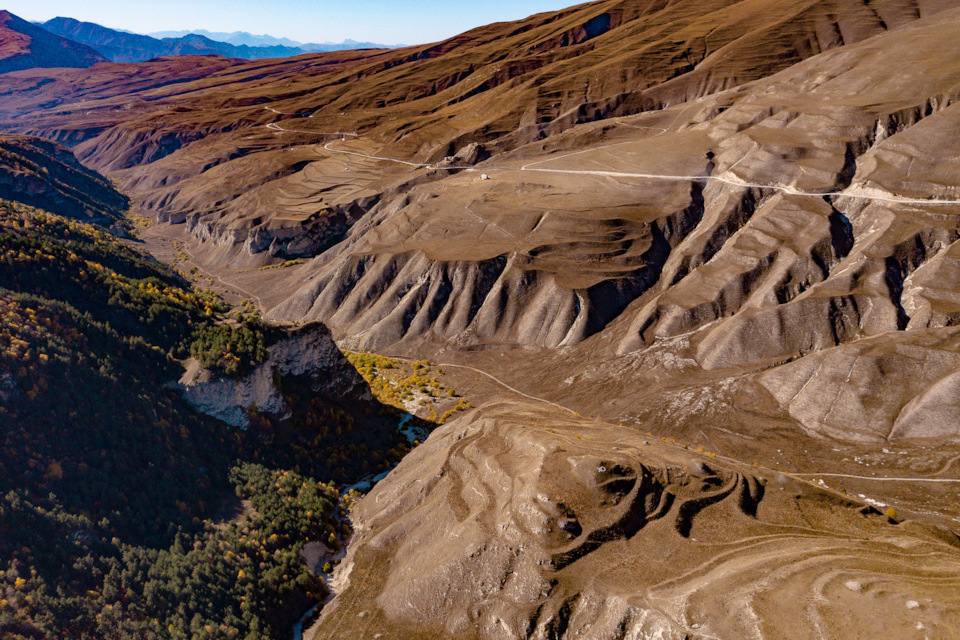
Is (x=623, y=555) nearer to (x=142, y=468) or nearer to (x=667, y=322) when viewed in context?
(x=667, y=322)

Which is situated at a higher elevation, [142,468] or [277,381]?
[277,381]

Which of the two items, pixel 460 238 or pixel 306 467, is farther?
pixel 460 238

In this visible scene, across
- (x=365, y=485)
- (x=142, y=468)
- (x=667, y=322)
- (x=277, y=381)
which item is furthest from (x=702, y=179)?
(x=142, y=468)

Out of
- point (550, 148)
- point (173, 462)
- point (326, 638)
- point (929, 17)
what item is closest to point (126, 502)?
point (173, 462)

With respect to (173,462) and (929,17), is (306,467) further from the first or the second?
(929,17)

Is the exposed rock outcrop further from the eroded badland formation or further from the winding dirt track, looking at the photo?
the winding dirt track

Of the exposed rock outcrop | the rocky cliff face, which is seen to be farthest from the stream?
the rocky cliff face

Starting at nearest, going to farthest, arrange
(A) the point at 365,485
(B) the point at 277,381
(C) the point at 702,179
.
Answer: (A) the point at 365,485 < (B) the point at 277,381 < (C) the point at 702,179
